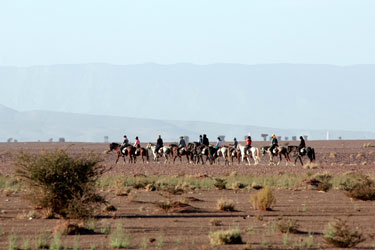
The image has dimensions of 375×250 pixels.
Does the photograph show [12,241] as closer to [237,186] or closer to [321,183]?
[237,186]

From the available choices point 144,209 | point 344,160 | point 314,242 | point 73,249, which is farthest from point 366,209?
point 344,160

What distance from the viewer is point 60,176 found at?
19516 millimetres

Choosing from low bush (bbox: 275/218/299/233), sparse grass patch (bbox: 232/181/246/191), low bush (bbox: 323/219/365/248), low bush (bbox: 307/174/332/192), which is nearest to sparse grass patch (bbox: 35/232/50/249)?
low bush (bbox: 275/218/299/233)

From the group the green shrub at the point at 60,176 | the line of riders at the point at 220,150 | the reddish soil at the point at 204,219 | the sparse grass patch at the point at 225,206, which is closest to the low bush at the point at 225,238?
the reddish soil at the point at 204,219

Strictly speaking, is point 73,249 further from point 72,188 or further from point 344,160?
point 344,160

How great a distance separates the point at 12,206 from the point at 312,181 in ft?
45.7

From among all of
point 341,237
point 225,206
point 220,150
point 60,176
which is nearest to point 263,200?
point 225,206

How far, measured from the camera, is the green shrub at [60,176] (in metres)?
19.4

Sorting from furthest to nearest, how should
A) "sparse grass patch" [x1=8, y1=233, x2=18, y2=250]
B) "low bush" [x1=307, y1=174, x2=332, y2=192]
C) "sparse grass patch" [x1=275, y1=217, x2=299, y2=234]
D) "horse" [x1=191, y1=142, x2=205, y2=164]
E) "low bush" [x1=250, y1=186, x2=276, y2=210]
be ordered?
"horse" [x1=191, y1=142, x2=205, y2=164] < "low bush" [x1=307, y1=174, x2=332, y2=192] < "low bush" [x1=250, y1=186, x2=276, y2=210] < "sparse grass patch" [x1=275, y1=217, x2=299, y2=234] < "sparse grass patch" [x1=8, y1=233, x2=18, y2=250]

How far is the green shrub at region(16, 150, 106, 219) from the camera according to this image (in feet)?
63.8

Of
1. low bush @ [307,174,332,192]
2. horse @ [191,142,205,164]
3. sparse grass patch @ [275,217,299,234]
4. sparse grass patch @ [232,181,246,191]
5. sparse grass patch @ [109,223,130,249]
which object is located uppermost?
horse @ [191,142,205,164]

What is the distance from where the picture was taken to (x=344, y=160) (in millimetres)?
63688

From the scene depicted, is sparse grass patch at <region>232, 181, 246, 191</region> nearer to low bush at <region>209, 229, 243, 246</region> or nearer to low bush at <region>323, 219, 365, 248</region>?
low bush at <region>209, 229, 243, 246</region>

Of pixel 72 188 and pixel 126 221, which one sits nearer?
pixel 72 188
